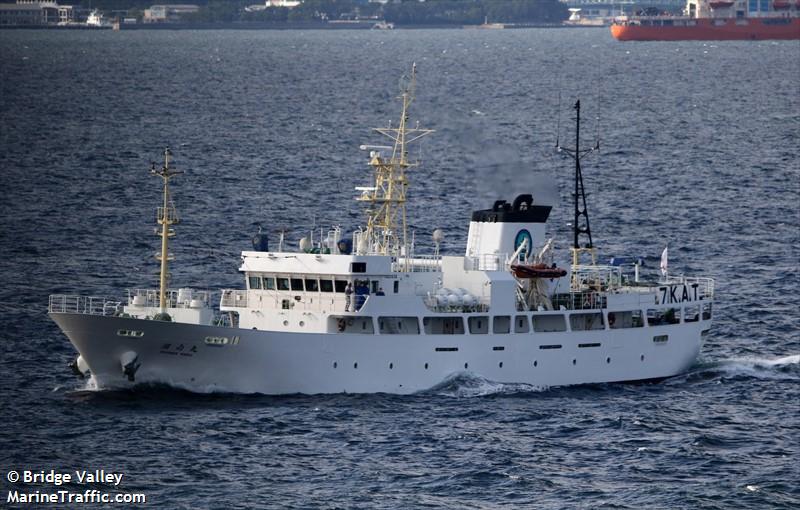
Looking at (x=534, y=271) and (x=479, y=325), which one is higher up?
(x=534, y=271)

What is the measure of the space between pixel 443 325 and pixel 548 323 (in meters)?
4.31

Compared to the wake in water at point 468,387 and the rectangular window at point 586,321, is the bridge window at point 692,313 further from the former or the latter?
the wake in water at point 468,387

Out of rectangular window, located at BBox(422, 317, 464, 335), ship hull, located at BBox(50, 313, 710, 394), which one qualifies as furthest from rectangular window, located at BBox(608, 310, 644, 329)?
rectangular window, located at BBox(422, 317, 464, 335)

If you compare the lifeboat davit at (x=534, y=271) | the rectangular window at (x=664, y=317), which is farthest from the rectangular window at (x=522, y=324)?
the rectangular window at (x=664, y=317)

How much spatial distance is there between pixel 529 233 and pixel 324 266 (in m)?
8.98

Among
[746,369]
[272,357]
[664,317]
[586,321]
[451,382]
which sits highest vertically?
[586,321]

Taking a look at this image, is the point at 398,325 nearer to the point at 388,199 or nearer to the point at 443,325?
the point at 443,325

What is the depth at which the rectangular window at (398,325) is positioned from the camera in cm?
5828

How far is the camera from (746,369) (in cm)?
6356

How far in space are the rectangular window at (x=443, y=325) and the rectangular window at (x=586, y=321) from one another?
189 inches

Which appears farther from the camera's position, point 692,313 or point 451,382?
point 692,313

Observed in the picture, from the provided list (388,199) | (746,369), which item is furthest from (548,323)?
(746,369)

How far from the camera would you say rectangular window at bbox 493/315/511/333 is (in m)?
60.0

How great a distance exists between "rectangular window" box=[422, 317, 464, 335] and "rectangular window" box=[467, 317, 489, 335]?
445mm
